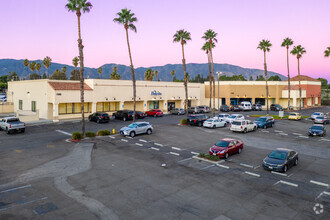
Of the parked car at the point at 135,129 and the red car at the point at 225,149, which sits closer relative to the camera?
the red car at the point at 225,149

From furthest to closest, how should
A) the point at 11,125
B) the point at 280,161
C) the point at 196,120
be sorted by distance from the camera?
the point at 196,120
the point at 11,125
the point at 280,161

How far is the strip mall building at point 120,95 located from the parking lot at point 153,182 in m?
17.1

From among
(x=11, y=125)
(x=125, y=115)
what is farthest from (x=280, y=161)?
(x=125, y=115)

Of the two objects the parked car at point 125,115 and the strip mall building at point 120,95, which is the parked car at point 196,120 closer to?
the parked car at point 125,115

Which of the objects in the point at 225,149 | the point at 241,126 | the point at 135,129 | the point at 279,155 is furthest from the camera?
the point at 241,126

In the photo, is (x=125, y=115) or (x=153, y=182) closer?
(x=153, y=182)

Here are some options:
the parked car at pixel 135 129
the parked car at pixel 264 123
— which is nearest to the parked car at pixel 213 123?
the parked car at pixel 264 123

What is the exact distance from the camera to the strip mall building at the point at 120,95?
140ft

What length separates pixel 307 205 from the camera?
12023mm

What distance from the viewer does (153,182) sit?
14977 millimetres

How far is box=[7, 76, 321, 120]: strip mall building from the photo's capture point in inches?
1674

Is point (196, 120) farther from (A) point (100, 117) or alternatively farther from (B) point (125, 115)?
(A) point (100, 117)

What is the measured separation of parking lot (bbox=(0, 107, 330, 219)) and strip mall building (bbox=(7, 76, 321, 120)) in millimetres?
17147

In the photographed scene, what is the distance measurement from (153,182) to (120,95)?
36.6 meters
